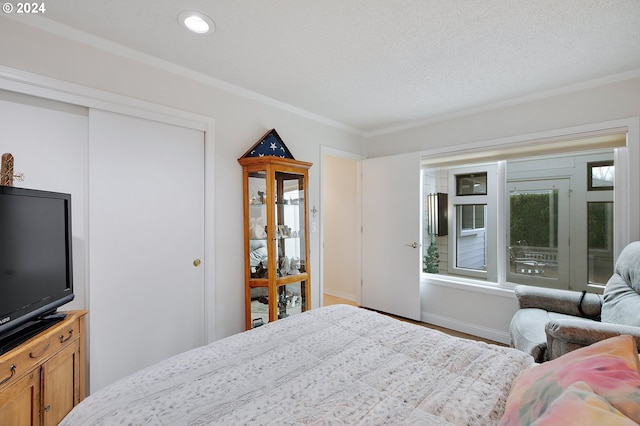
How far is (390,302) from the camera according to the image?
3.81 meters

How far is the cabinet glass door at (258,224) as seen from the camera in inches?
106

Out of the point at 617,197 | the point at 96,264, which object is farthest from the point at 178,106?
the point at 617,197

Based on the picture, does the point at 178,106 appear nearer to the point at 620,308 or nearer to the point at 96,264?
the point at 96,264

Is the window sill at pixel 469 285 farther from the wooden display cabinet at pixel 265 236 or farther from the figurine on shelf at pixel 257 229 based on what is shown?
the figurine on shelf at pixel 257 229

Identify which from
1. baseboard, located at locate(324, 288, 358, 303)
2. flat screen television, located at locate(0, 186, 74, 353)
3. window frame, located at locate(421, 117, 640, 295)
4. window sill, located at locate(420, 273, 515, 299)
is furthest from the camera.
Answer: baseboard, located at locate(324, 288, 358, 303)

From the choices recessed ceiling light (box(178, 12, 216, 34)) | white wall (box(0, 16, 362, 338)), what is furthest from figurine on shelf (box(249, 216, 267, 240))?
recessed ceiling light (box(178, 12, 216, 34))

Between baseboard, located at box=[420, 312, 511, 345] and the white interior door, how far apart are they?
18 centimetres

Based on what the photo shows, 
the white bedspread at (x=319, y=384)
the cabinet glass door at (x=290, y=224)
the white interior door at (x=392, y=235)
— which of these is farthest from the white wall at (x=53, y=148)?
the white interior door at (x=392, y=235)

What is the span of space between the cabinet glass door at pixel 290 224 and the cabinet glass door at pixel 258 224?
12 cm

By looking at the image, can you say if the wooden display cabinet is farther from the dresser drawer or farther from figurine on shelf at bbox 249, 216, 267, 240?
the dresser drawer

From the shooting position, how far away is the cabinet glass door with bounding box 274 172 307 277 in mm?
2805

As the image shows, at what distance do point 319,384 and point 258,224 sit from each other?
5.98 feet

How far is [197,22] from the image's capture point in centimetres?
177

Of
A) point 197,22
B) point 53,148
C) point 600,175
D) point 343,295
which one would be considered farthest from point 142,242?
point 600,175
